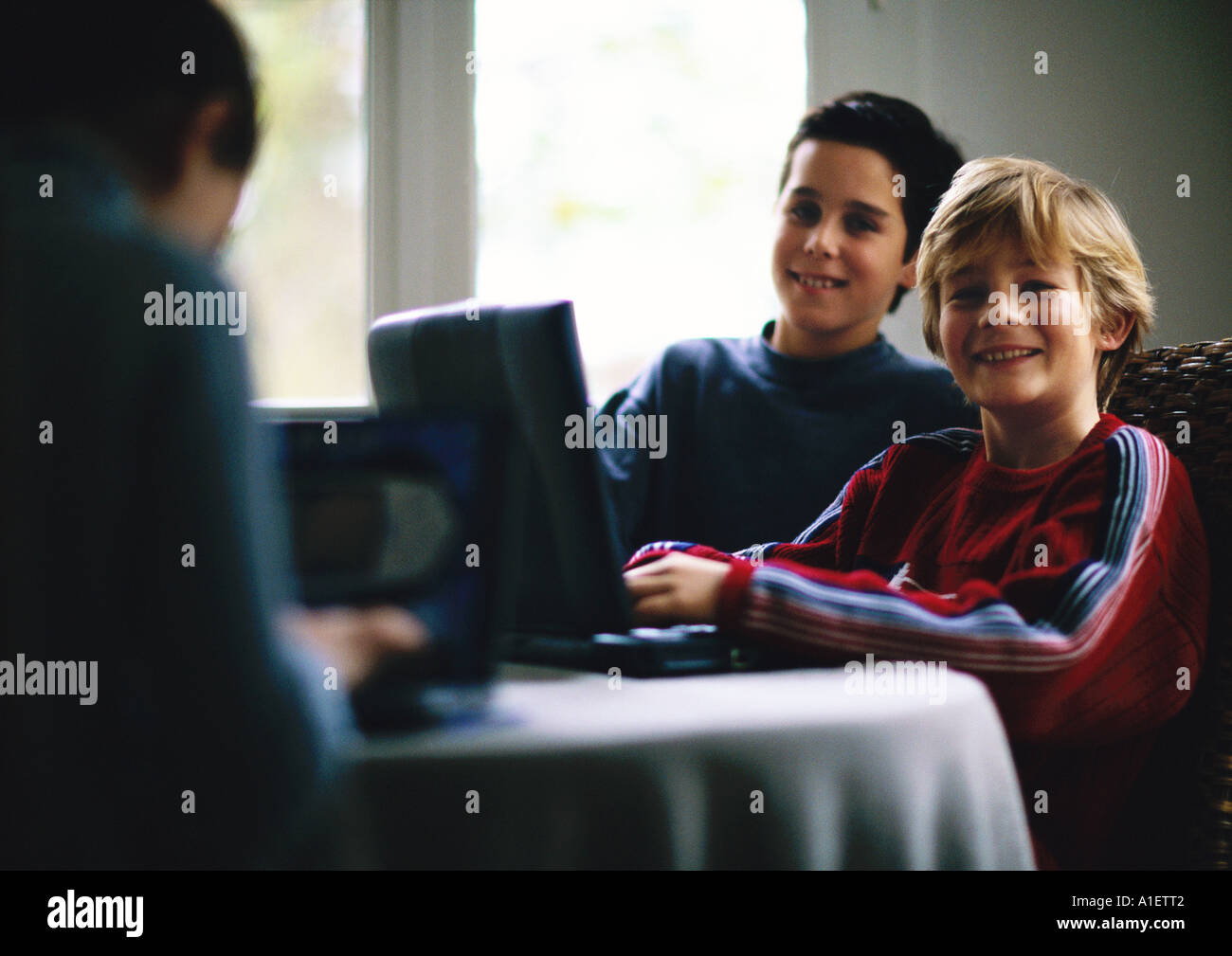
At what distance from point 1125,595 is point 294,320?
1854 mm

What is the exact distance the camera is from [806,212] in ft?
5.41

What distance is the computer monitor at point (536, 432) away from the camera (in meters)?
0.67

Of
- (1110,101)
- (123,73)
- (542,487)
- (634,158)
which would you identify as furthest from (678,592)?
(1110,101)

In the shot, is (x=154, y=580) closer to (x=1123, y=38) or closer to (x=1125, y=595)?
(x=1125, y=595)

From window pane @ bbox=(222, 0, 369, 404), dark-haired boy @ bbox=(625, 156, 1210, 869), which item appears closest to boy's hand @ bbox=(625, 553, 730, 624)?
dark-haired boy @ bbox=(625, 156, 1210, 869)

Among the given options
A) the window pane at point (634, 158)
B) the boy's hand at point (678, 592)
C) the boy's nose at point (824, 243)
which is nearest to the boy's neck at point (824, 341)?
the boy's nose at point (824, 243)

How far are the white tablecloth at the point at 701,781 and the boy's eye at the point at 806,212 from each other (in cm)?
105

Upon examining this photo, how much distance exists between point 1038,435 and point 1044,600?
33 cm

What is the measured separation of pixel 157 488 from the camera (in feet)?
1.34

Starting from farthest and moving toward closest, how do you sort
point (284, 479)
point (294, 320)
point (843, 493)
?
1. point (294, 320)
2. point (843, 493)
3. point (284, 479)
